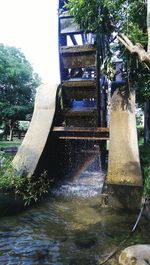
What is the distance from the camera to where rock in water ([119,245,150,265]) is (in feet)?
11.0

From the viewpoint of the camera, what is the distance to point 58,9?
27.5 ft

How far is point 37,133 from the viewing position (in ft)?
23.9

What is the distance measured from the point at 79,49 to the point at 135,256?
21.1ft

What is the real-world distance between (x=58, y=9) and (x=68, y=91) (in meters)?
2.56

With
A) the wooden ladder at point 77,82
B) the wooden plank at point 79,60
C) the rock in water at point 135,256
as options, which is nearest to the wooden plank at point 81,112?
the wooden ladder at point 77,82

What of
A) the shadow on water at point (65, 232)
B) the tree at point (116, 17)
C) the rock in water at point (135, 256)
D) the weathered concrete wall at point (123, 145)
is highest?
the tree at point (116, 17)

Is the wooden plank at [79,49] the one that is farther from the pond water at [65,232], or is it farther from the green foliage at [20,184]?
the pond water at [65,232]

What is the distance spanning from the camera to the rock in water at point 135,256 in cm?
334

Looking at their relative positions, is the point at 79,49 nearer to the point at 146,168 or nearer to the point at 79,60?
the point at 79,60

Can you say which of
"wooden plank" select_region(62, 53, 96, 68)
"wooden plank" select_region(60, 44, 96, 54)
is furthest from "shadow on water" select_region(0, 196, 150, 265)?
"wooden plank" select_region(60, 44, 96, 54)

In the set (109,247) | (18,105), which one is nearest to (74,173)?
(109,247)

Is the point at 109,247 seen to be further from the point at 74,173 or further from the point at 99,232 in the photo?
the point at 74,173

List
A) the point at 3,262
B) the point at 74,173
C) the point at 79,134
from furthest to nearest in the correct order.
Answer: the point at 74,173 < the point at 79,134 < the point at 3,262

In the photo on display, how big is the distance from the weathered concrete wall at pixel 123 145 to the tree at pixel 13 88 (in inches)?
648
